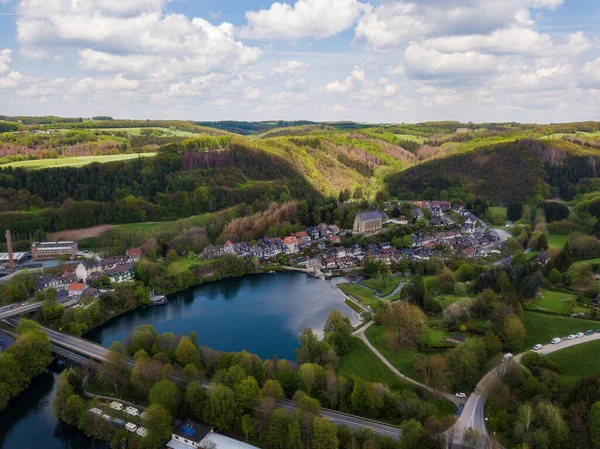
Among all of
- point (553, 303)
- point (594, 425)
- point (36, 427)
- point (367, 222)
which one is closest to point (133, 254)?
point (36, 427)

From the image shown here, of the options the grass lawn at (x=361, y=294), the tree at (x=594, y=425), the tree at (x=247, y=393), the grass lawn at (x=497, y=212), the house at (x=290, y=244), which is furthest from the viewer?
the grass lawn at (x=497, y=212)

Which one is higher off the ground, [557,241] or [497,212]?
[497,212]

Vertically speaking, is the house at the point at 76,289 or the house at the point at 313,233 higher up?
the house at the point at 313,233

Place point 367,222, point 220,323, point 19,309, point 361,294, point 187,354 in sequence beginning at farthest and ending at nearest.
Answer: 1. point 367,222
2. point 361,294
3. point 220,323
4. point 19,309
5. point 187,354

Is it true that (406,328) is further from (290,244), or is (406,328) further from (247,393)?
(290,244)

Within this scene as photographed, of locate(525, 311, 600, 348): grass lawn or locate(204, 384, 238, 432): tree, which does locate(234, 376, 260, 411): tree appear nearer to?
locate(204, 384, 238, 432): tree

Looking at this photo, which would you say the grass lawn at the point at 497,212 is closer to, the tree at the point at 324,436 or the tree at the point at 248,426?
the tree at the point at 324,436

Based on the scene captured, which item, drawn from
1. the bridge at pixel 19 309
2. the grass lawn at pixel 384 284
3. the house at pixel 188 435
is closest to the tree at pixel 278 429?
the house at pixel 188 435
